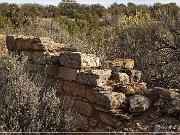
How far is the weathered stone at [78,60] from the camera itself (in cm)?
668

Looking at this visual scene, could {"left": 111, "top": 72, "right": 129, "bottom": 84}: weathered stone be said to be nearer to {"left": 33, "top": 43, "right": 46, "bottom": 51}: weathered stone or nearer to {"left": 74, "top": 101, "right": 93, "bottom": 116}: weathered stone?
{"left": 74, "top": 101, "right": 93, "bottom": 116}: weathered stone

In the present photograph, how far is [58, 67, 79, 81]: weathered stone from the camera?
6.77 metres

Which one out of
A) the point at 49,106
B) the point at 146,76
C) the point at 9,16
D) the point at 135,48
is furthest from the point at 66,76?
the point at 9,16

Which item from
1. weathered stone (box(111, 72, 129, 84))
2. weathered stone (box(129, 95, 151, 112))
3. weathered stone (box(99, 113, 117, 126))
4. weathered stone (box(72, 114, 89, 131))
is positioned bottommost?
weathered stone (box(72, 114, 89, 131))

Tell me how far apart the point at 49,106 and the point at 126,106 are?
3.93ft

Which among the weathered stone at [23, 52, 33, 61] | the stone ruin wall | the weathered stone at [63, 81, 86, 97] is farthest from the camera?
the weathered stone at [23, 52, 33, 61]

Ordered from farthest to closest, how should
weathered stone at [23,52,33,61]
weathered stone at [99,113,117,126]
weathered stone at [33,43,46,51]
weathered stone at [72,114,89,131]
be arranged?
weathered stone at [23,52,33,61] < weathered stone at [33,43,46,51] < weathered stone at [72,114,89,131] < weathered stone at [99,113,117,126]

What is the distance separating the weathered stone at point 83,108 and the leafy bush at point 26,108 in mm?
219

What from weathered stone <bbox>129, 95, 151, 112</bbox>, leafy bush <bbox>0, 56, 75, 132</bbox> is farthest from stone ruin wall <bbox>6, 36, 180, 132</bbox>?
leafy bush <bbox>0, 56, 75, 132</bbox>

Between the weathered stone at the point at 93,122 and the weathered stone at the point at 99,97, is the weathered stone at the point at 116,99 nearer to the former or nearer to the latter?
the weathered stone at the point at 99,97

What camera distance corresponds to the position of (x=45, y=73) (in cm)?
712

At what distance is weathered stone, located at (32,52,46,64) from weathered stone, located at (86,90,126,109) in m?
1.64

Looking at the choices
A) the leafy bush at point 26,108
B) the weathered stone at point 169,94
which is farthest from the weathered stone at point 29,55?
the weathered stone at point 169,94

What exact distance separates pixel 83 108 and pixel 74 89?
1.33 ft
